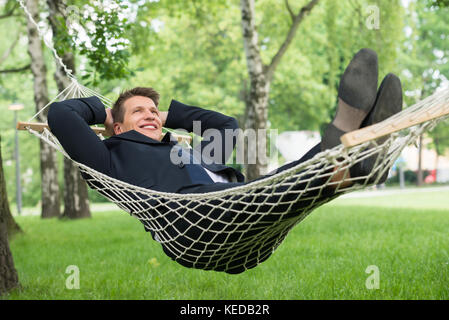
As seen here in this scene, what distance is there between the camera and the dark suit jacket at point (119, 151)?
1715 mm

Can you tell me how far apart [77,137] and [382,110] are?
43.1 inches

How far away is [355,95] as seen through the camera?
3.89 ft

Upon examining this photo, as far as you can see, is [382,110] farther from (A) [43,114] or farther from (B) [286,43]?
(A) [43,114]

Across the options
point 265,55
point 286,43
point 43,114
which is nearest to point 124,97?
point 286,43

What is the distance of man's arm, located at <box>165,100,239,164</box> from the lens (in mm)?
2117

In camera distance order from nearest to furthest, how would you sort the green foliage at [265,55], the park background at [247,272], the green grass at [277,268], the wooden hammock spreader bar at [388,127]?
the wooden hammock spreader bar at [388,127], the green grass at [277,268], the park background at [247,272], the green foliage at [265,55]

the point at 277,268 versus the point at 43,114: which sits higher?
the point at 43,114

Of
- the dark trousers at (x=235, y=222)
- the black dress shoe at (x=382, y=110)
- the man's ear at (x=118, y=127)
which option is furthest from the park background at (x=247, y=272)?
the man's ear at (x=118, y=127)

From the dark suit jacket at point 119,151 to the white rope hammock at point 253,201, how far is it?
0.06 meters

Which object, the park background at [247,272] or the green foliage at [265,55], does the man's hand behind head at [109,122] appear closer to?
the park background at [247,272]

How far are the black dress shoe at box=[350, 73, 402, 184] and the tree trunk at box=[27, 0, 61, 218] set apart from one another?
22.5 ft

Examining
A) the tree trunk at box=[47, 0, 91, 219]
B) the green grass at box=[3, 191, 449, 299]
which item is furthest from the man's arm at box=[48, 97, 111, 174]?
the tree trunk at box=[47, 0, 91, 219]

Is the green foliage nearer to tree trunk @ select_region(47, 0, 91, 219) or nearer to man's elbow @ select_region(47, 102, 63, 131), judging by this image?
tree trunk @ select_region(47, 0, 91, 219)

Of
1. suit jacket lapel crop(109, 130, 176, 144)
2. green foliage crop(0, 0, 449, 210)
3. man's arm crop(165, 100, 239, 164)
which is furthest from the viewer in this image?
green foliage crop(0, 0, 449, 210)
